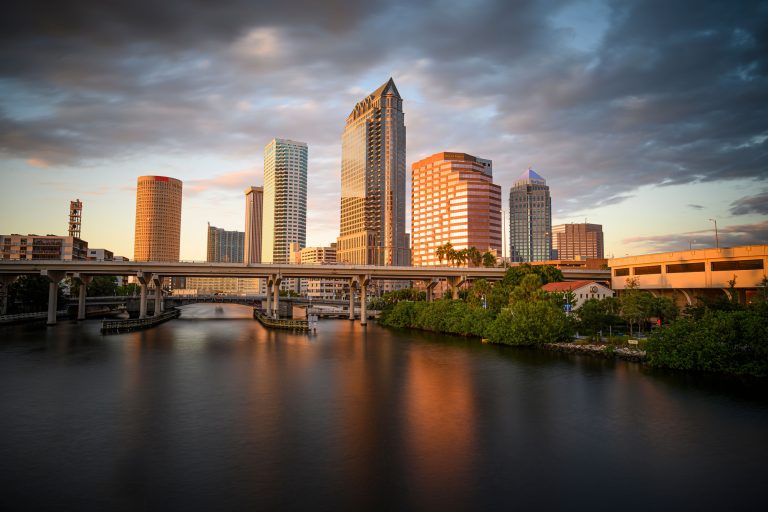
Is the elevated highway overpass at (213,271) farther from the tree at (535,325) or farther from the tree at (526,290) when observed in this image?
the tree at (535,325)

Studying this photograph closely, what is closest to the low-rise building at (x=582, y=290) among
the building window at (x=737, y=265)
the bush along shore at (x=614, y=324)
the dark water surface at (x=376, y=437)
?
the bush along shore at (x=614, y=324)

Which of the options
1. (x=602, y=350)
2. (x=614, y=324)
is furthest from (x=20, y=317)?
(x=614, y=324)

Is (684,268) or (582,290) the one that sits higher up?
(684,268)

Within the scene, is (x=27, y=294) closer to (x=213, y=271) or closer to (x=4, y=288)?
(x=4, y=288)

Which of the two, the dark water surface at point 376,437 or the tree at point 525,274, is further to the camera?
the tree at point 525,274

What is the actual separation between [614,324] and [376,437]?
66.9 metres

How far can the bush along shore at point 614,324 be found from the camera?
52.2 m

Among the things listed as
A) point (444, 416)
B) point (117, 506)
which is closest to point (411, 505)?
point (117, 506)

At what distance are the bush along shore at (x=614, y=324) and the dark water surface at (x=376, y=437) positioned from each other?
350 centimetres

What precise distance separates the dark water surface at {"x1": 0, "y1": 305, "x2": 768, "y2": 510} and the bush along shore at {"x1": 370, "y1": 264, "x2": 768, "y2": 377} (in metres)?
3.50

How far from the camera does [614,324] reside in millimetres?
86438

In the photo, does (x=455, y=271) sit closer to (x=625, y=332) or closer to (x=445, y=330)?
(x=445, y=330)

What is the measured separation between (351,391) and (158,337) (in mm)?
64632

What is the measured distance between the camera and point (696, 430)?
35625 millimetres
